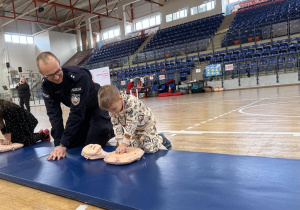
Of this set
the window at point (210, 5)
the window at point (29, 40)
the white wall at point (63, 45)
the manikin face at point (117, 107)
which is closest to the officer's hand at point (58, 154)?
the manikin face at point (117, 107)

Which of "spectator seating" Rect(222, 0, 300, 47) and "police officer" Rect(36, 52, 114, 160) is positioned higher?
"spectator seating" Rect(222, 0, 300, 47)

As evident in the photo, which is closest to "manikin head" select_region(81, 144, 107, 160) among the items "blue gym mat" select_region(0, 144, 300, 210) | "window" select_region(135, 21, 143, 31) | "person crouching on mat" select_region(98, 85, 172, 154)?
"blue gym mat" select_region(0, 144, 300, 210)

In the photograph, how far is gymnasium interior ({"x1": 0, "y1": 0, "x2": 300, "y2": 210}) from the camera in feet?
3.65

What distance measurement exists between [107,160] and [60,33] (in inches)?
849

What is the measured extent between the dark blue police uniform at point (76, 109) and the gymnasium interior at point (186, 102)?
0.59 feet

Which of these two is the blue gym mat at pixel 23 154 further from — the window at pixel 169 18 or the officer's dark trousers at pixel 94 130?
the window at pixel 169 18

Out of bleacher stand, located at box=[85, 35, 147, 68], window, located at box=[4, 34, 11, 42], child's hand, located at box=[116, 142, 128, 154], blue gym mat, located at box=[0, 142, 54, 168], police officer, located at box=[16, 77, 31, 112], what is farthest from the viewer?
window, located at box=[4, 34, 11, 42]

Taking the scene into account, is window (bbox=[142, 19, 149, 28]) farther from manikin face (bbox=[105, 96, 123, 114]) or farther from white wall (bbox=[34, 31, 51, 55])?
manikin face (bbox=[105, 96, 123, 114])

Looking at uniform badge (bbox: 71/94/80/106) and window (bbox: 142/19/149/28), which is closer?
uniform badge (bbox: 71/94/80/106)

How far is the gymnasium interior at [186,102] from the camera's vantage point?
1.11 m

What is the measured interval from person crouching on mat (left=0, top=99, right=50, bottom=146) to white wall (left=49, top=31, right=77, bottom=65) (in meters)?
18.7

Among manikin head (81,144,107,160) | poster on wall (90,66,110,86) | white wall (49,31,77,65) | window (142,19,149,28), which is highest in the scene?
window (142,19,149,28)

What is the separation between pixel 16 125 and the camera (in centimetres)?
240

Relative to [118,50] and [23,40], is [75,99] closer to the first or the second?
[118,50]
